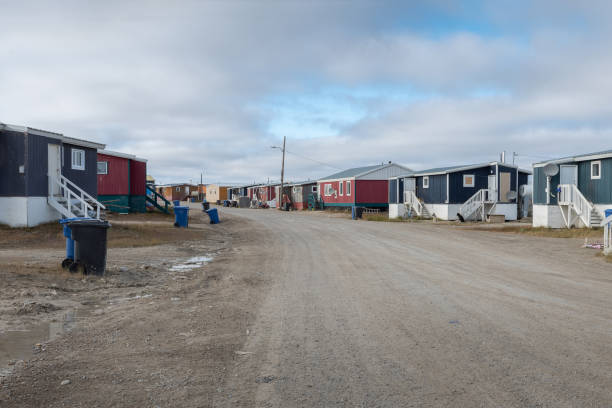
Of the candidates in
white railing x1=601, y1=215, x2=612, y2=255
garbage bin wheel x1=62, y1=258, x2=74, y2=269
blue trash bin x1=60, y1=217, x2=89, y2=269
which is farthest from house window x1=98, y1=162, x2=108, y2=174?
white railing x1=601, y1=215, x2=612, y2=255

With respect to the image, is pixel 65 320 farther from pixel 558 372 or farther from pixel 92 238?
pixel 558 372

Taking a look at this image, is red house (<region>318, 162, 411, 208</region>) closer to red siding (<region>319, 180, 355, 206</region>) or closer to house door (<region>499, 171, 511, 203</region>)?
red siding (<region>319, 180, 355, 206</region>)

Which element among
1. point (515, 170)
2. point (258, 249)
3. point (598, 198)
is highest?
point (515, 170)

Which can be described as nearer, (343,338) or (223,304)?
(343,338)

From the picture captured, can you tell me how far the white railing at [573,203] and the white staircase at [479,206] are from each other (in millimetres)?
8176

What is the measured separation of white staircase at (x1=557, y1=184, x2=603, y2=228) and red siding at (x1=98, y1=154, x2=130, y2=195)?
84.6ft

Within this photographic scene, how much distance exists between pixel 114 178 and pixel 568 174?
26725 mm

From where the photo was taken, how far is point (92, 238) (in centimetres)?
908

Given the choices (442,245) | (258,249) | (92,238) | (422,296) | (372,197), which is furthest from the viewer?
(372,197)

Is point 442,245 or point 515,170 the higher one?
point 515,170

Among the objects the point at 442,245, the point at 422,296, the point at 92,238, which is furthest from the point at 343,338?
the point at 442,245

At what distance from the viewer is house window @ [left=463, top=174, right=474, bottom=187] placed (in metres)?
Answer: 32.7

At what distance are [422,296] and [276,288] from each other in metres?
2.53

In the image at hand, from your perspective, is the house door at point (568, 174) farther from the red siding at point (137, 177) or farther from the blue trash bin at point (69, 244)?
the red siding at point (137, 177)
